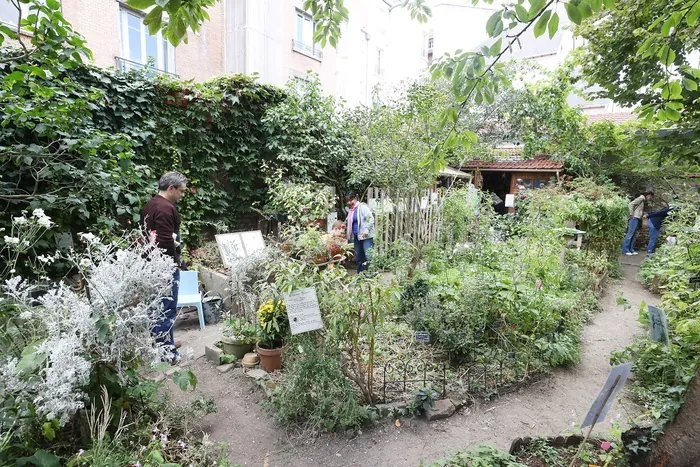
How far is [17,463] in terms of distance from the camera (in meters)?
1.78

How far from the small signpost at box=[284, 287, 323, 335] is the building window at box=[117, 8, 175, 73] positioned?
26.5 feet

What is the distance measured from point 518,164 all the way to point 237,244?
1166 centimetres

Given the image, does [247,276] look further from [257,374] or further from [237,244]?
[257,374]

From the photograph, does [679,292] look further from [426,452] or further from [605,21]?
[605,21]

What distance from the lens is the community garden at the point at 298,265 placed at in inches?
84.7

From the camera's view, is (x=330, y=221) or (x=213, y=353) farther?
(x=330, y=221)

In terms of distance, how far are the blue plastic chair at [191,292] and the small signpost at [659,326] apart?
481 cm


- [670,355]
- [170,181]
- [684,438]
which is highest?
[170,181]

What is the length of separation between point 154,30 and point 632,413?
4.52 meters

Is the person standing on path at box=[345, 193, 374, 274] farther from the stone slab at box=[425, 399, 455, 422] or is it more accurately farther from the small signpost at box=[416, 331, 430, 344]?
the stone slab at box=[425, 399, 455, 422]

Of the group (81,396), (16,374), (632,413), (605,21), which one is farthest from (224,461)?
(605,21)

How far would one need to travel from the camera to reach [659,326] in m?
2.86

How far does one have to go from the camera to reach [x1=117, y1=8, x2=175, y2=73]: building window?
8.51 metres

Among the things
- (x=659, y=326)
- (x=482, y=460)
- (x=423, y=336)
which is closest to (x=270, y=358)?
(x=423, y=336)
